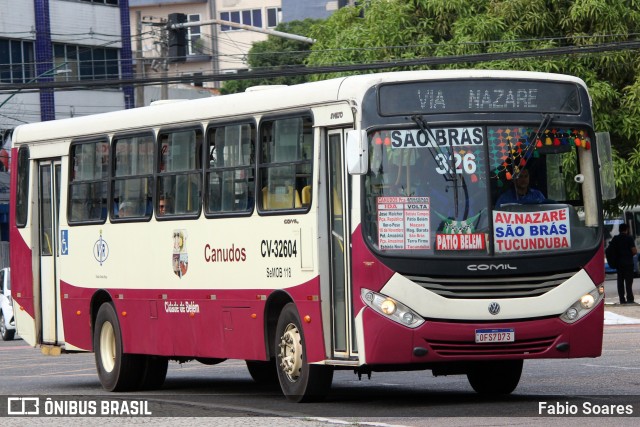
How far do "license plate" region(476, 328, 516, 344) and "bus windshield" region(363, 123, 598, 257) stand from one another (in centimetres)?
67

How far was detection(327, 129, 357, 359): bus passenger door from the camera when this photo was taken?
13891 millimetres

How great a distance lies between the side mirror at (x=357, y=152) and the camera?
44.1 feet

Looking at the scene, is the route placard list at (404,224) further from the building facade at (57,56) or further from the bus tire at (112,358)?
the building facade at (57,56)

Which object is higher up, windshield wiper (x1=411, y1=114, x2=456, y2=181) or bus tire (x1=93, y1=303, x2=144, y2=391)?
windshield wiper (x1=411, y1=114, x2=456, y2=181)

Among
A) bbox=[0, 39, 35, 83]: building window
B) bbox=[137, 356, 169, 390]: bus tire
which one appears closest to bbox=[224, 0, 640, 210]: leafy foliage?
bbox=[0, 39, 35, 83]: building window

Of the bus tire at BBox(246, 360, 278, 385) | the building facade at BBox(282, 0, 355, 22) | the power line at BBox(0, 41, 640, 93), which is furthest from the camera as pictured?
the building facade at BBox(282, 0, 355, 22)

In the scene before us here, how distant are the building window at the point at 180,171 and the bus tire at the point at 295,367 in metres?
2.14

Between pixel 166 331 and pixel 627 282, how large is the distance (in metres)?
18.2

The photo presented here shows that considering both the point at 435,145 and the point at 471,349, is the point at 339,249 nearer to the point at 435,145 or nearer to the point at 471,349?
the point at 435,145

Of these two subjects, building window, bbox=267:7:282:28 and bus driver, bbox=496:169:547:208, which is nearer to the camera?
bus driver, bbox=496:169:547:208

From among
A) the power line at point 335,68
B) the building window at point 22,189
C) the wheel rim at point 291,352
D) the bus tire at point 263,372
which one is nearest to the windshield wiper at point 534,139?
the wheel rim at point 291,352

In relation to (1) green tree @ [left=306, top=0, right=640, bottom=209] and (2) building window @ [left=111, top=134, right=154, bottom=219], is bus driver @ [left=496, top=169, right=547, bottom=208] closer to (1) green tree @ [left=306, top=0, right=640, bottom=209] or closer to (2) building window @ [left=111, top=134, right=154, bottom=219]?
(2) building window @ [left=111, top=134, right=154, bottom=219]

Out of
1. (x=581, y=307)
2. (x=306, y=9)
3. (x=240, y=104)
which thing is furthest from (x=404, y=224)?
(x=306, y=9)

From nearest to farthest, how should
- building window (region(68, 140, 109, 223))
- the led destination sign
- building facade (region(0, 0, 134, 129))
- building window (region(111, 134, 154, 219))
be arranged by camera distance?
1. the led destination sign
2. building window (region(111, 134, 154, 219))
3. building window (region(68, 140, 109, 223))
4. building facade (region(0, 0, 134, 129))
